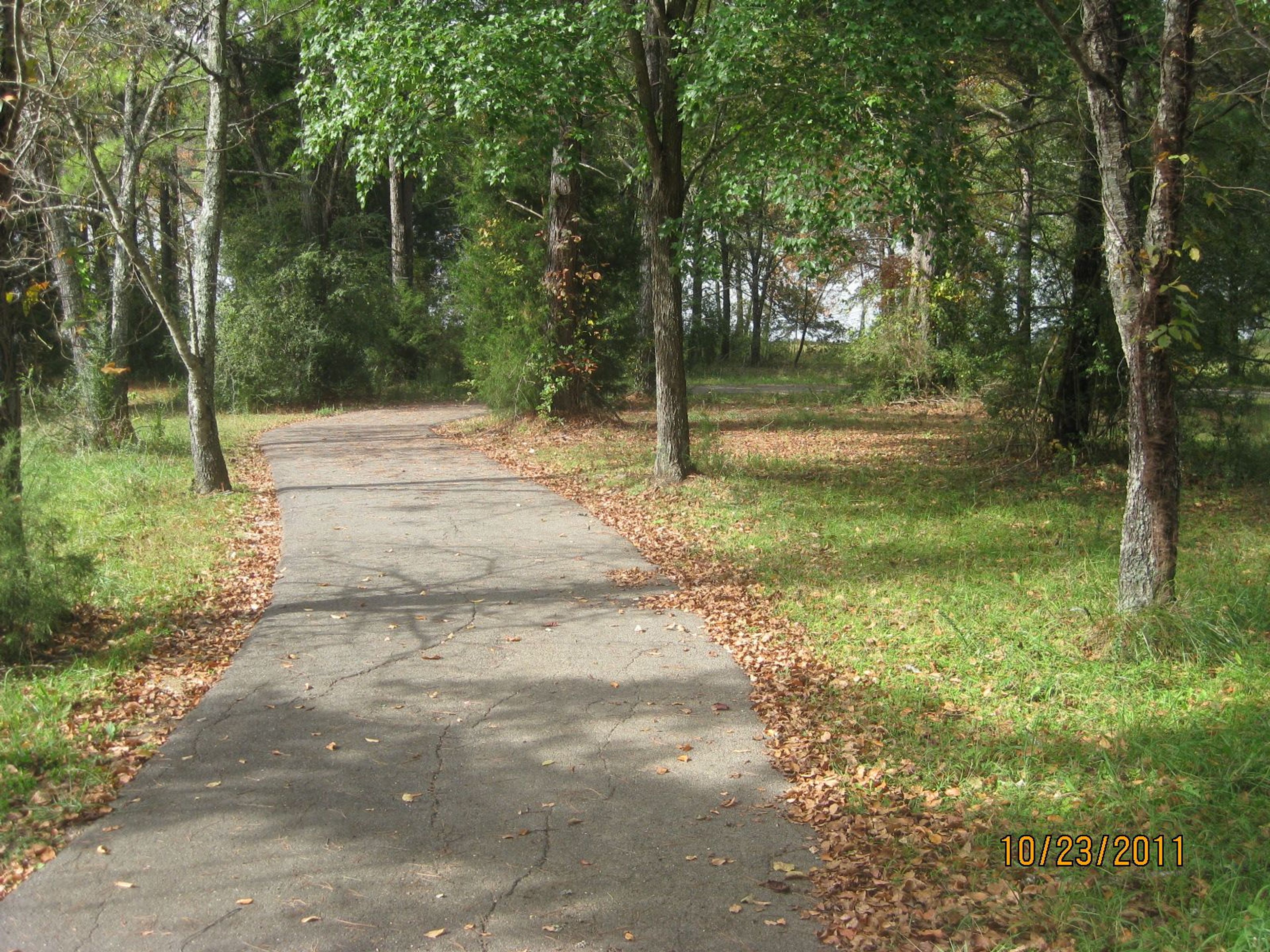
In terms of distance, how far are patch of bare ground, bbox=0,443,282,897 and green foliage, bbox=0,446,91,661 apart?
247mm

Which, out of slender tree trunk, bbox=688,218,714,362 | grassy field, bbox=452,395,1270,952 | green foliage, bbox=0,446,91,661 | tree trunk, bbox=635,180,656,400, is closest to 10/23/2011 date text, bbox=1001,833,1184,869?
grassy field, bbox=452,395,1270,952

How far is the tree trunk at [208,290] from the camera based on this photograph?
1247 centimetres

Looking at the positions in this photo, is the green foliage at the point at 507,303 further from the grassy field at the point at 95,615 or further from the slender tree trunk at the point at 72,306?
the slender tree trunk at the point at 72,306

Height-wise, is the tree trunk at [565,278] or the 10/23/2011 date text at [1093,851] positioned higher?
the tree trunk at [565,278]

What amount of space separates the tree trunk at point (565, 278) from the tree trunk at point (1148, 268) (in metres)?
12.3

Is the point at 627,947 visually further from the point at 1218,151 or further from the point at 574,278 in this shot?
the point at 574,278

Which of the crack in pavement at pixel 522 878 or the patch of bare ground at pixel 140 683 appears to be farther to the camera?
the patch of bare ground at pixel 140 683

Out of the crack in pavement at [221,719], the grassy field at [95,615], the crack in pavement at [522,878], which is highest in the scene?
the grassy field at [95,615]

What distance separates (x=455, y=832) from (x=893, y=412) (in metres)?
18.5

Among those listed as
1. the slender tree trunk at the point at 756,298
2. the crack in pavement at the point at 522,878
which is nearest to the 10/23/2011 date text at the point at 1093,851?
the crack in pavement at the point at 522,878

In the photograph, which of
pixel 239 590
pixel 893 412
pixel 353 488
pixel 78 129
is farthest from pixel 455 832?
pixel 893 412

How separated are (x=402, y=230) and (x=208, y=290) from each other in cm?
2119

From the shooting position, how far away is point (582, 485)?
1383 cm

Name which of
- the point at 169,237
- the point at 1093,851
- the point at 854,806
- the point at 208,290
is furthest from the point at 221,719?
the point at 208,290
